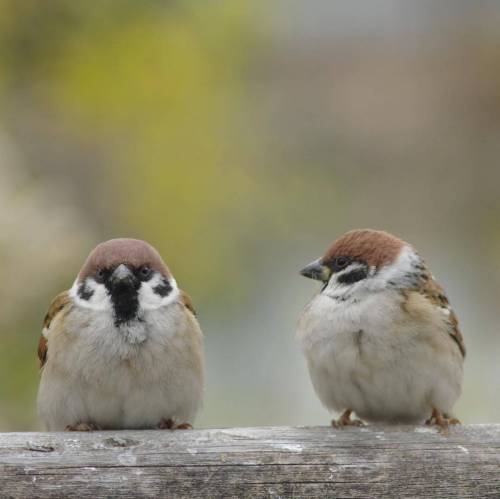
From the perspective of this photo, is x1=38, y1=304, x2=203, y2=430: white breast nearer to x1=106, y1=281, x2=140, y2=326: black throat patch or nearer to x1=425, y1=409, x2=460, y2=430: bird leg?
x1=106, y1=281, x2=140, y2=326: black throat patch

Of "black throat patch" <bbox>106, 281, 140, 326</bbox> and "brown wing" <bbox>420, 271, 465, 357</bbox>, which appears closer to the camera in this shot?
"black throat patch" <bbox>106, 281, 140, 326</bbox>

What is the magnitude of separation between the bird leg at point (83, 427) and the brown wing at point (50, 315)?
214mm

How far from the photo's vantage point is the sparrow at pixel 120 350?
3.03m

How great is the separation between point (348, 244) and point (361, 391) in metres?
0.39

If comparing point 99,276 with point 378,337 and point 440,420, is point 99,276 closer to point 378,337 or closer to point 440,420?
point 378,337

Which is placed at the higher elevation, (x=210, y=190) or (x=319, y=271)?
(x=210, y=190)

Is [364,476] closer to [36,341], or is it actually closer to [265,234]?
[36,341]

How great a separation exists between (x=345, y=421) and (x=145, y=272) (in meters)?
0.62

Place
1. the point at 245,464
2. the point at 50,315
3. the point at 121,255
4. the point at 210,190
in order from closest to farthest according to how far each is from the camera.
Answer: the point at 245,464 → the point at 121,255 → the point at 50,315 → the point at 210,190

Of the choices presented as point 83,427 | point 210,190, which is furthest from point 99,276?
point 210,190

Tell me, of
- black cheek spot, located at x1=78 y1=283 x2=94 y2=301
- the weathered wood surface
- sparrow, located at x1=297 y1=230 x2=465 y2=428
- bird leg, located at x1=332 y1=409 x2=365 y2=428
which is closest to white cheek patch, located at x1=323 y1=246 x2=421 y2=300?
sparrow, located at x1=297 y1=230 x2=465 y2=428

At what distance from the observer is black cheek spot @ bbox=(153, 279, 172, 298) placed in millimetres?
3117

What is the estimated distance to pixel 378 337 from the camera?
315 centimetres

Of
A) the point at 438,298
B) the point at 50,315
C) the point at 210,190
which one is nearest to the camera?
the point at 50,315
